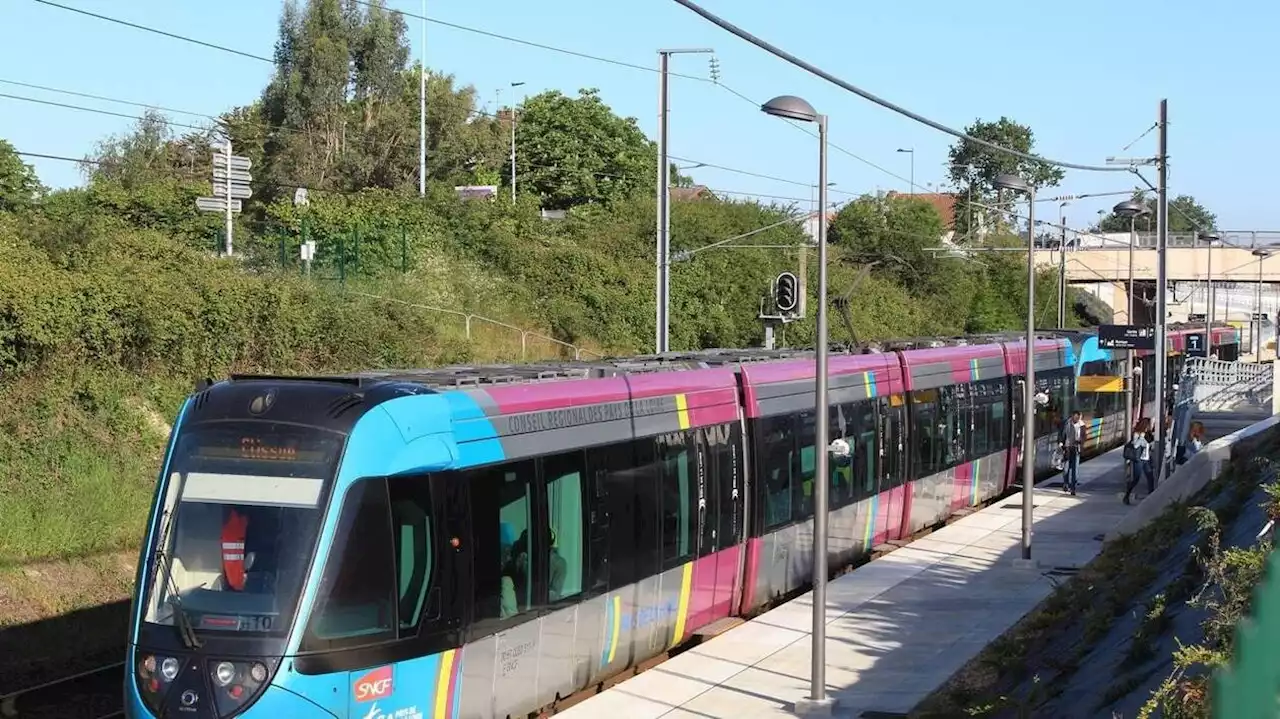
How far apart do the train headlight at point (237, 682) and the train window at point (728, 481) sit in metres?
6.88

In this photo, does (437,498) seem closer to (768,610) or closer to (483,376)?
(483,376)

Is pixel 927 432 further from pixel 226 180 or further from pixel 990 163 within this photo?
pixel 990 163

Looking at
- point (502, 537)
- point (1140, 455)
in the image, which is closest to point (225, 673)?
point (502, 537)

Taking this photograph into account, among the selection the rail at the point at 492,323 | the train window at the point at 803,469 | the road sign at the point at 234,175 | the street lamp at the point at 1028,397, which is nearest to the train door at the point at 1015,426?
the street lamp at the point at 1028,397

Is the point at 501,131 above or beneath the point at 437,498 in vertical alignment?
above

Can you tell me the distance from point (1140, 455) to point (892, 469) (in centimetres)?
893

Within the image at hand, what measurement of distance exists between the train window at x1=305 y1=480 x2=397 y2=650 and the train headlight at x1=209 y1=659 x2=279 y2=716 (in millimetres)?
347

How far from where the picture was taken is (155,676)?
9.84 m

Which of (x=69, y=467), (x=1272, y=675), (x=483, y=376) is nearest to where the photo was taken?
(x=1272, y=675)

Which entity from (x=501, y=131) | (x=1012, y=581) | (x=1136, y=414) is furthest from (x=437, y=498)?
(x=501, y=131)

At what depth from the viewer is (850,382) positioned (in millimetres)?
20562

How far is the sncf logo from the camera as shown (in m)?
9.91

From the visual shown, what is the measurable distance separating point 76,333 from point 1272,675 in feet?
75.9

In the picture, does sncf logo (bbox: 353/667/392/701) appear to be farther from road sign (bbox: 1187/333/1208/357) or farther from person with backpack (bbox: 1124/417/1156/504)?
road sign (bbox: 1187/333/1208/357)
